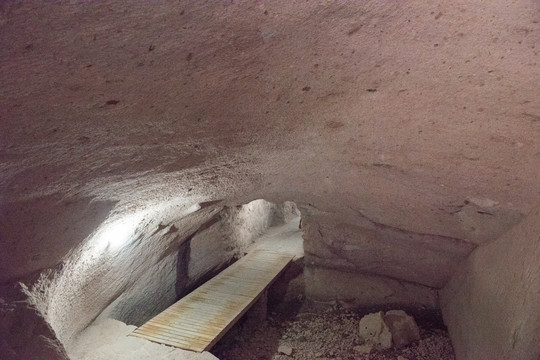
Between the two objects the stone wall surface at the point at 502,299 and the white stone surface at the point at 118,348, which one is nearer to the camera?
the stone wall surface at the point at 502,299

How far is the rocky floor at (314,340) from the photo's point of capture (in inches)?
180

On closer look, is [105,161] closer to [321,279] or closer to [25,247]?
[25,247]

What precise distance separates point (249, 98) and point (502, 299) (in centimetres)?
269

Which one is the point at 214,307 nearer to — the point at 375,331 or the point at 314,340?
the point at 314,340

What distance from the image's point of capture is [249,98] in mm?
1801

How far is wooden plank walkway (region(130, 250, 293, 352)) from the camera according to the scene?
3.89 metres

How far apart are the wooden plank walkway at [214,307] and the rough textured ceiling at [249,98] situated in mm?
1725

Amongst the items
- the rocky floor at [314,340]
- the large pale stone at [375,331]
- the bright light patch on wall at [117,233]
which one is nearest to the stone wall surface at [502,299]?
the rocky floor at [314,340]

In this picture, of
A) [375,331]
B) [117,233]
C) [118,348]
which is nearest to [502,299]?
[375,331]

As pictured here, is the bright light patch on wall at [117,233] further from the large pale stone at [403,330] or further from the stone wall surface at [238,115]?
the large pale stone at [403,330]

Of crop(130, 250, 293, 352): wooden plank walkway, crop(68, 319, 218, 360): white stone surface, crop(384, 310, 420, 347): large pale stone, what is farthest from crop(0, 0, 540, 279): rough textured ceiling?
crop(384, 310, 420, 347): large pale stone

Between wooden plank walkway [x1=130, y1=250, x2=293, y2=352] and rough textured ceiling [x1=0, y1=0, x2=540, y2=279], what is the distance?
5.66ft

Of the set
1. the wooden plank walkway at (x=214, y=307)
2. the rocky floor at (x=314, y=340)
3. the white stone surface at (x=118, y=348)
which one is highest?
the white stone surface at (x=118, y=348)

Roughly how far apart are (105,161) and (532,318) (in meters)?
2.79
